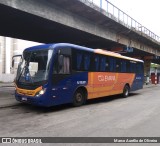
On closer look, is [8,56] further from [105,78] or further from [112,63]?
[105,78]

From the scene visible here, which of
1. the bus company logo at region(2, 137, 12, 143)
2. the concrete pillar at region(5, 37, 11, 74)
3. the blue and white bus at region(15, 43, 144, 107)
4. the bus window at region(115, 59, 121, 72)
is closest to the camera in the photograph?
the bus company logo at region(2, 137, 12, 143)

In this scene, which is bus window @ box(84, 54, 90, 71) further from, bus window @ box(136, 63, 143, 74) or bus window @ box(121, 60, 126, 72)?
bus window @ box(136, 63, 143, 74)

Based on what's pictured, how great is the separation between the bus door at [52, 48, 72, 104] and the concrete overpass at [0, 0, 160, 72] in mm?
4481

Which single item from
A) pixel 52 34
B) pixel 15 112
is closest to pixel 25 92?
pixel 15 112

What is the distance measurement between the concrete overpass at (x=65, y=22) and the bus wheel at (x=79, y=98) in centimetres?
547

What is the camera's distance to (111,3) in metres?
22.8

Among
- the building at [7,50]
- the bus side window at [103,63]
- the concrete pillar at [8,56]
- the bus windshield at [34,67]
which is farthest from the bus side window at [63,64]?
the concrete pillar at [8,56]

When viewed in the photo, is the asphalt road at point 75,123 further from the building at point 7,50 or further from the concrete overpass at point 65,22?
the building at point 7,50

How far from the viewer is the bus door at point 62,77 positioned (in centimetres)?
1063

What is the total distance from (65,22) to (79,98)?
7.11m

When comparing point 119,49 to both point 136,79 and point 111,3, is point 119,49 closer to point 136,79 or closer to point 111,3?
point 111,3

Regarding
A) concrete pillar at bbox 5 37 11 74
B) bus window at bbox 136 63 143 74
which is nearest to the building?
concrete pillar at bbox 5 37 11 74

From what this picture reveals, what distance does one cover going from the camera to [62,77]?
434 inches

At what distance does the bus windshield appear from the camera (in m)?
10.4
